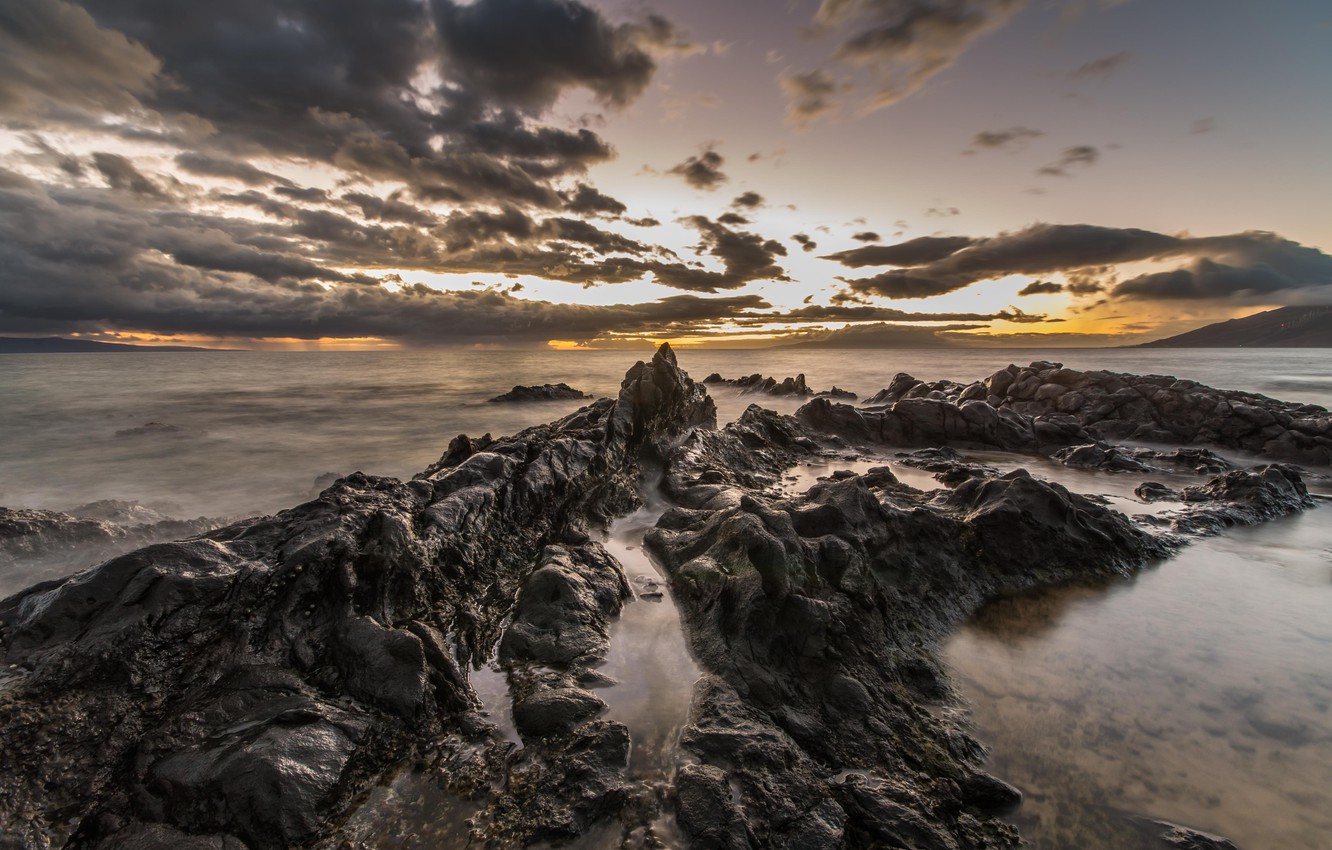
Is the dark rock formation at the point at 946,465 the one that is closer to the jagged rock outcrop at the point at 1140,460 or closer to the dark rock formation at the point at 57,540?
the jagged rock outcrop at the point at 1140,460

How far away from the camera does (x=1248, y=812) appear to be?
4.59 meters

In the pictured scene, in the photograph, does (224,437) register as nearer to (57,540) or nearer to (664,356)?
(57,540)

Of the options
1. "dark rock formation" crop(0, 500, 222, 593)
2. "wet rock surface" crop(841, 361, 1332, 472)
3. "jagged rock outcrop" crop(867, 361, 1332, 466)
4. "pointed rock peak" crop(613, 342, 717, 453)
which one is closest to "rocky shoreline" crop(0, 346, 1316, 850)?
"pointed rock peak" crop(613, 342, 717, 453)

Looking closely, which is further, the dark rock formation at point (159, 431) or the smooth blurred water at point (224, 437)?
the dark rock formation at point (159, 431)

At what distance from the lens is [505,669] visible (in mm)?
5668

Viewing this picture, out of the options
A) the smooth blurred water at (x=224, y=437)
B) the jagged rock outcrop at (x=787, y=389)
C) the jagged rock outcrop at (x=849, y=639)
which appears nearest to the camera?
the jagged rock outcrop at (x=849, y=639)

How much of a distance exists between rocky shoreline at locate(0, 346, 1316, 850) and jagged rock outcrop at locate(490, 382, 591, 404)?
111 ft

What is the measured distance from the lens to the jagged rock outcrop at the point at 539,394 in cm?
4212

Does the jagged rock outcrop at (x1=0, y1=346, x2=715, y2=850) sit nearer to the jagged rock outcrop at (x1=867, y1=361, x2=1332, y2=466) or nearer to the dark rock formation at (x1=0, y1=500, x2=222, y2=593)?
the dark rock formation at (x1=0, y1=500, x2=222, y2=593)

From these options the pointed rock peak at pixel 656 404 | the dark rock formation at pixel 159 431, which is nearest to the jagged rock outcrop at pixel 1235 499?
the pointed rock peak at pixel 656 404

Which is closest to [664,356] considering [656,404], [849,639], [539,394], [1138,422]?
[656,404]

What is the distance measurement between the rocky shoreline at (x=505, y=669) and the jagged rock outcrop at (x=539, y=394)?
33903 mm

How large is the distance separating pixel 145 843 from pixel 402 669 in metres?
1.79

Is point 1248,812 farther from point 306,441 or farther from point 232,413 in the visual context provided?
point 232,413
